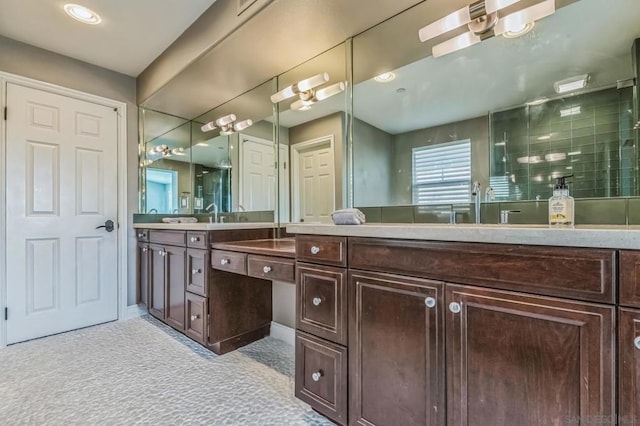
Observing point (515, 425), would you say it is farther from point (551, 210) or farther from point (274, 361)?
point (274, 361)

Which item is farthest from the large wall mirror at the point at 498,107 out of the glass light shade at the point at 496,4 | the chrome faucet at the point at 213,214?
the chrome faucet at the point at 213,214

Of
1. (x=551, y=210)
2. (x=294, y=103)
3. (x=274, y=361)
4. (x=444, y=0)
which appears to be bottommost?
Answer: (x=274, y=361)

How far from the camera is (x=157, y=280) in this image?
107 inches

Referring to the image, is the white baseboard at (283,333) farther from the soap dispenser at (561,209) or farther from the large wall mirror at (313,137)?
the soap dispenser at (561,209)

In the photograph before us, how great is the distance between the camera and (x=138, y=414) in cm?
151

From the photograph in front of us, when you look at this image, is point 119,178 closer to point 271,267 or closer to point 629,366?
point 271,267

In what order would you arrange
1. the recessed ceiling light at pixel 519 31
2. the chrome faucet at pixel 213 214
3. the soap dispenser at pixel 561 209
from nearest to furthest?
the soap dispenser at pixel 561 209, the recessed ceiling light at pixel 519 31, the chrome faucet at pixel 213 214

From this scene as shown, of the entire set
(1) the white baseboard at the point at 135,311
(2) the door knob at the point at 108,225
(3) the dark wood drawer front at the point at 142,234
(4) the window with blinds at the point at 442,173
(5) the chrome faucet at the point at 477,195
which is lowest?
(1) the white baseboard at the point at 135,311

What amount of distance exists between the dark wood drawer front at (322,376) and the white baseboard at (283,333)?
0.87 m

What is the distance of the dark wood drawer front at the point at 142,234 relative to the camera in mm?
2899

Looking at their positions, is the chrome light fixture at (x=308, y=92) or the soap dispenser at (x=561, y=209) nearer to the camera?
the soap dispenser at (x=561, y=209)

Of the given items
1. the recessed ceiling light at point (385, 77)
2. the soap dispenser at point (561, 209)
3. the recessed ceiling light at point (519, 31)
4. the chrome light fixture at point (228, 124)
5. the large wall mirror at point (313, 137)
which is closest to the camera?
the soap dispenser at point (561, 209)

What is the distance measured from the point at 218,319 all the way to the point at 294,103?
174 centimetres

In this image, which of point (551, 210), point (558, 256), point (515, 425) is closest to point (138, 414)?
point (515, 425)
